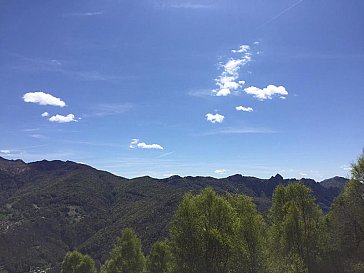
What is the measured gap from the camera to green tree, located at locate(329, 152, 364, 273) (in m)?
49.2

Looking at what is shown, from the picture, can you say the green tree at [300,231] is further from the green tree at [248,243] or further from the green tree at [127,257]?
the green tree at [127,257]

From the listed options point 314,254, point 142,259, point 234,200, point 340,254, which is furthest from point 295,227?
point 142,259

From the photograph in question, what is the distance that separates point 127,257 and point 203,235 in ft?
119

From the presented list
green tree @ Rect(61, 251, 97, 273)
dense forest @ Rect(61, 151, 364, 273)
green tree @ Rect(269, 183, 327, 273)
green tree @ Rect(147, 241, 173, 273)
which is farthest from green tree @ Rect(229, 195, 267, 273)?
green tree @ Rect(61, 251, 97, 273)

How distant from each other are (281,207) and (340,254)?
1261cm

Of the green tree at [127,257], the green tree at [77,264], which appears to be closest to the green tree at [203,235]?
the green tree at [127,257]

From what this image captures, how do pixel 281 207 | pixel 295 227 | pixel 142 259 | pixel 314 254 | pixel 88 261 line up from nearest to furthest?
pixel 295 227, pixel 314 254, pixel 281 207, pixel 142 259, pixel 88 261

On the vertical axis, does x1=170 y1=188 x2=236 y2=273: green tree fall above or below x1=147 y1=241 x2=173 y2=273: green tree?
above

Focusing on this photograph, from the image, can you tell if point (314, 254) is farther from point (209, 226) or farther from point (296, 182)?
point (209, 226)

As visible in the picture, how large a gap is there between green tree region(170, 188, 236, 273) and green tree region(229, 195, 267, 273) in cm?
158

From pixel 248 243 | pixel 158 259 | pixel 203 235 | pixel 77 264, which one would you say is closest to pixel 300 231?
pixel 248 243

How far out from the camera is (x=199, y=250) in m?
34.0

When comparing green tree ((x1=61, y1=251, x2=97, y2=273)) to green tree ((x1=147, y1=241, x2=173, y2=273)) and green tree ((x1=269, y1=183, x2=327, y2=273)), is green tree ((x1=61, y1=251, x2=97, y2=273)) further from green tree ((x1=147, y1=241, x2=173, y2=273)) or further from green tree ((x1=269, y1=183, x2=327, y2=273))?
green tree ((x1=269, y1=183, x2=327, y2=273))

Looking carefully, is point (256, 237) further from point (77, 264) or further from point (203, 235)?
point (77, 264)
